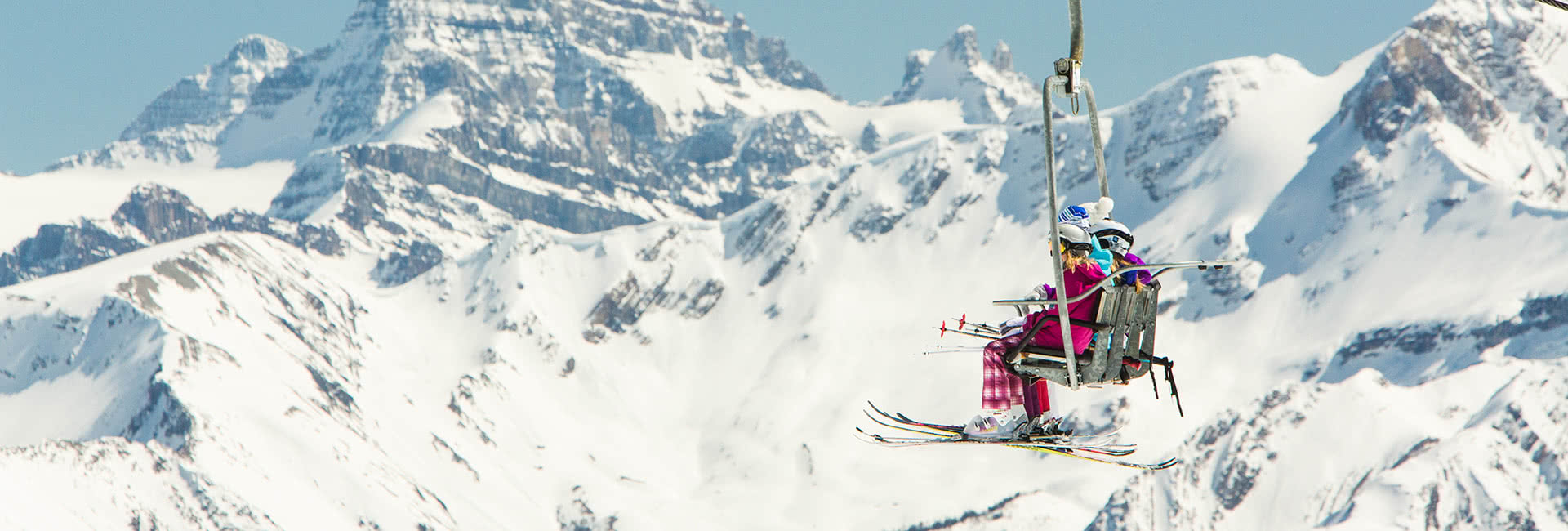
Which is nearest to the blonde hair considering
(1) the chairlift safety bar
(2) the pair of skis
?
(1) the chairlift safety bar

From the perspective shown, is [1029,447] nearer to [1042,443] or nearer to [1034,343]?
[1042,443]

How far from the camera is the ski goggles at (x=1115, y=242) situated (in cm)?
2655

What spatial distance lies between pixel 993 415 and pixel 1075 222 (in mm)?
3930

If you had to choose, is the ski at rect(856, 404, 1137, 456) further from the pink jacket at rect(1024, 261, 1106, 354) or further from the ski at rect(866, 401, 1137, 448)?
the pink jacket at rect(1024, 261, 1106, 354)

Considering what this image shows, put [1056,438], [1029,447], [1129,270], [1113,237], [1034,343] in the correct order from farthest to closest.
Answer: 1. [1029,447]
2. [1056,438]
3. [1113,237]
4. [1034,343]
5. [1129,270]

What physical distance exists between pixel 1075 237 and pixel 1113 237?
2.50 feet

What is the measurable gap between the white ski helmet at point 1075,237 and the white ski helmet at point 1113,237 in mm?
258

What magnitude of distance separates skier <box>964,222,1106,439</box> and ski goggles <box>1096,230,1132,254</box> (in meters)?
0.25

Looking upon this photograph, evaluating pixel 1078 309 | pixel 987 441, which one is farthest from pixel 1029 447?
pixel 1078 309

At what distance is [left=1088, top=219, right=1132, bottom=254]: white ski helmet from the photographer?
87.1ft

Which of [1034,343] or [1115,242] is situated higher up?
[1115,242]

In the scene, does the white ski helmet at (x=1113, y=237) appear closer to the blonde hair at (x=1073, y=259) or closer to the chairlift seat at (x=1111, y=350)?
the blonde hair at (x=1073, y=259)

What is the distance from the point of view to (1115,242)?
2664 centimetres

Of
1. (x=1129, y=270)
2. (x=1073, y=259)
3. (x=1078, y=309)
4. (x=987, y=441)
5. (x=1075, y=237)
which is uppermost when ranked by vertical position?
(x=1075, y=237)
